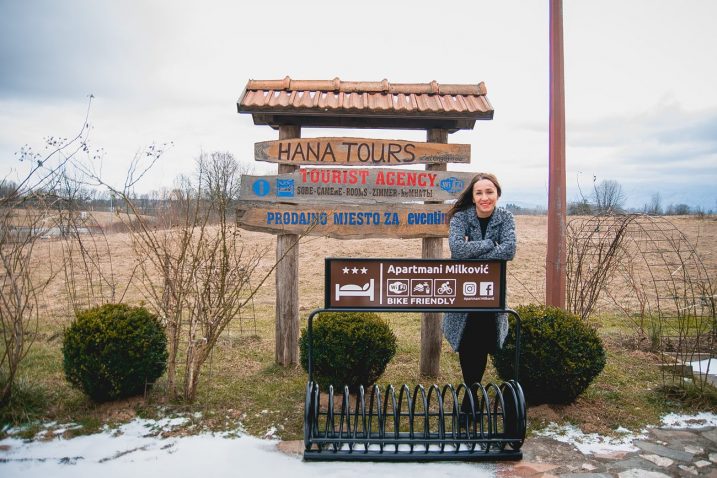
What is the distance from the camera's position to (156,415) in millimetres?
4266

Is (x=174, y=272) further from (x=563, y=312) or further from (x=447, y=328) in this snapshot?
(x=563, y=312)

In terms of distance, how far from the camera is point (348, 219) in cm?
547

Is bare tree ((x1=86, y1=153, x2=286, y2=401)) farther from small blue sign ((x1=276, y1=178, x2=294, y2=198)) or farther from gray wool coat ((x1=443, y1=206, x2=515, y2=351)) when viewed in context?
gray wool coat ((x1=443, y1=206, x2=515, y2=351))

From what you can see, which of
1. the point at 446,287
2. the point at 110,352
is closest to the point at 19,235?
the point at 110,352

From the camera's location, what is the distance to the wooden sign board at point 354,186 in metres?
5.45

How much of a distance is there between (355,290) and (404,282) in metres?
0.37

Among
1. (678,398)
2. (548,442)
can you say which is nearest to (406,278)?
(548,442)

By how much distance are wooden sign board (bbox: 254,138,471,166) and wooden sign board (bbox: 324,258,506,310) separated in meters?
2.16

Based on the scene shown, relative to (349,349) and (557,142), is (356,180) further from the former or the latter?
(557,142)

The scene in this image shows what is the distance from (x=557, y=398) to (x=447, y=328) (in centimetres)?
136

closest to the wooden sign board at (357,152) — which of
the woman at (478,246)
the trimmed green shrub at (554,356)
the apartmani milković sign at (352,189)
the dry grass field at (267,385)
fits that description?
the apartmani milković sign at (352,189)

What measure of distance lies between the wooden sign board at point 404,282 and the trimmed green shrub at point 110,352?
6.44ft

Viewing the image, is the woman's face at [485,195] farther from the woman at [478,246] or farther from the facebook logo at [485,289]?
the facebook logo at [485,289]

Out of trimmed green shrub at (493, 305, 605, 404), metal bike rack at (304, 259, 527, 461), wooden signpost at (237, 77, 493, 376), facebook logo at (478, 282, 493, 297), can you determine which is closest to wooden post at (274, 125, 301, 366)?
wooden signpost at (237, 77, 493, 376)
